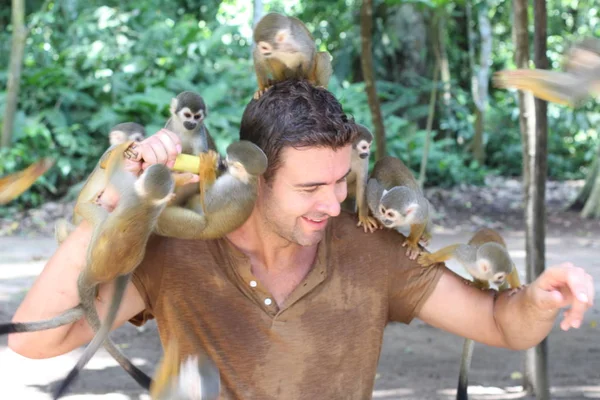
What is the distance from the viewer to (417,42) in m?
12.6

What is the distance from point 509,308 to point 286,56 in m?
1.22

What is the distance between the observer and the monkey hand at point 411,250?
2.35m

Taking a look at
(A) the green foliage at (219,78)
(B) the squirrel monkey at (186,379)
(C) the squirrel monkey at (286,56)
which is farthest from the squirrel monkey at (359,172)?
(A) the green foliage at (219,78)

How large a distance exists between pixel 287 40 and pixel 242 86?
826 cm

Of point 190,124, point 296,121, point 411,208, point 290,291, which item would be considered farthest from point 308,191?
point 190,124

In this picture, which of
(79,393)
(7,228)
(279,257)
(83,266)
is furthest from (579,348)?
(7,228)

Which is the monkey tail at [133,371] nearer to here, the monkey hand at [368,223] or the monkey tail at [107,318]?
the monkey tail at [107,318]

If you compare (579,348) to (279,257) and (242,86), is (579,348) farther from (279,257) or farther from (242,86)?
(242,86)

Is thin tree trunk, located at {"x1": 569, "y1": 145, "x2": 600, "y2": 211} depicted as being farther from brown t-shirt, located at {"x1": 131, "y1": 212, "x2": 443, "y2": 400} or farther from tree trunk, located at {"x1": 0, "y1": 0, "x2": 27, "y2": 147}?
brown t-shirt, located at {"x1": 131, "y1": 212, "x2": 443, "y2": 400}

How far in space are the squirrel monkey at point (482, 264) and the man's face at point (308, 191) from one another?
0.48 meters

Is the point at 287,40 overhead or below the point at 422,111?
overhead

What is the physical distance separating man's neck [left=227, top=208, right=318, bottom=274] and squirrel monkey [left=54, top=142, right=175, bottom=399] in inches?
12.0

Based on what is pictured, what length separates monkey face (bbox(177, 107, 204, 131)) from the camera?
2732 millimetres

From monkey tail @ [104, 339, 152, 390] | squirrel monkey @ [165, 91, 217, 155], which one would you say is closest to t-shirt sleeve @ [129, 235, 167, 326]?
monkey tail @ [104, 339, 152, 390]
